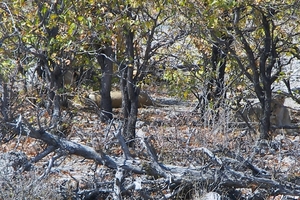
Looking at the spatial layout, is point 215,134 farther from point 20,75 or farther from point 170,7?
point 20,75

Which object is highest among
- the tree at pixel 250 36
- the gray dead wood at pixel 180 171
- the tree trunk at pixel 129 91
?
the tree at pixel 250 36

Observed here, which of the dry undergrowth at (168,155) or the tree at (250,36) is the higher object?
the tree at (250,36)

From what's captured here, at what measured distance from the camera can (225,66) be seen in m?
11.8

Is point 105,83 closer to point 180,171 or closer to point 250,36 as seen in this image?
point 250,36

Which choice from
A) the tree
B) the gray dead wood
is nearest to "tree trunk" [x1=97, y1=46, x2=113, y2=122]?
the tree

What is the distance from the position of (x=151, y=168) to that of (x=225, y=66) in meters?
4.59

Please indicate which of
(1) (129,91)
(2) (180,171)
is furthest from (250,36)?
(2) (180,171)

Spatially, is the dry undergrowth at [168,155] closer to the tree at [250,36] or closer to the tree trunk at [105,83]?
the tree at [250,36]

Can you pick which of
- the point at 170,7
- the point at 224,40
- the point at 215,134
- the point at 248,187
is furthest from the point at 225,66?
the point at 248,187

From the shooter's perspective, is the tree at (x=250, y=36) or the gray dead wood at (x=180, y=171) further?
the tree at (x=250, y=36)

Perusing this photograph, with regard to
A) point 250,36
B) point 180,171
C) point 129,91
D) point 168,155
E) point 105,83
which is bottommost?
point 180,171

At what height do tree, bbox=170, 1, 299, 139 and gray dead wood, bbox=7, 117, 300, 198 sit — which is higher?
tree, bbox=170, 1, 299, 139

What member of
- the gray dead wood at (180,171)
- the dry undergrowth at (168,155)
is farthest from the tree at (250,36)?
the gray dead wood at (180,171)

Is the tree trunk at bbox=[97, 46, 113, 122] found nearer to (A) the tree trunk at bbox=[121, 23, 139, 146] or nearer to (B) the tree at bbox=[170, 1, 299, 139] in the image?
(A) the tree trunk at bbox=[121, 23, 139, 146]
